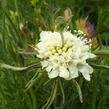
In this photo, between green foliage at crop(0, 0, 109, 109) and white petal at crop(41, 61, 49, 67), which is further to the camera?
green foliage at crop(0, 0, 109, 109)

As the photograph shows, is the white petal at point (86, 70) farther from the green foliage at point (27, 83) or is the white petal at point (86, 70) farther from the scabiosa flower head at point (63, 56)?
the green foliage at point (27, 83)

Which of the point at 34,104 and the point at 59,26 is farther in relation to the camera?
the point at 34,104

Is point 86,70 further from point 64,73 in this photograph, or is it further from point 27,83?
point 27,83

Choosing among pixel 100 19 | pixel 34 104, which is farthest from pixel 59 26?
pixel 100 19

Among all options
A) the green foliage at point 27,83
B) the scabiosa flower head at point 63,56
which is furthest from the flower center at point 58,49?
the green foliage at point 27,83

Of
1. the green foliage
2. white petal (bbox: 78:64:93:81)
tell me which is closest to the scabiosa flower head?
white petal (bbox: 78:64:93:81)

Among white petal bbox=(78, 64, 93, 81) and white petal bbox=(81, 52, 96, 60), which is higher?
white petal bbox=(81, 52, 96, 60)

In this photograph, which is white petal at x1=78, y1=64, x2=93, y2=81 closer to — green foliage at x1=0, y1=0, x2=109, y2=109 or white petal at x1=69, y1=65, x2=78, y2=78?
white petal at x1=69, y1=65, x2=78, y2=78

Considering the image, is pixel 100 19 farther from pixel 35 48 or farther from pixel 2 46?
pixel 35 48
